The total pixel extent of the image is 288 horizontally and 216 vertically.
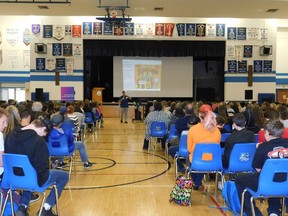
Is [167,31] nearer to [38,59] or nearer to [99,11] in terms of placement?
[99,11]

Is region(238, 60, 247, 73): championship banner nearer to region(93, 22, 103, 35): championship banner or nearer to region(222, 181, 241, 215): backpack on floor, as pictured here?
region(93, 22, 103, 35): championship banner

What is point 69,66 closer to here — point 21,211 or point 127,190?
point 127,190

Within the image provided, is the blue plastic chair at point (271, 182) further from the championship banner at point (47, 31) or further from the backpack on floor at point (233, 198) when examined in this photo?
the championship banner at point (47, 31)

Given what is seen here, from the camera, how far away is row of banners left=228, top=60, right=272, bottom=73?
20.1 m

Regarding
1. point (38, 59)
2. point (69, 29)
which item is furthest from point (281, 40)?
point (38, 59)

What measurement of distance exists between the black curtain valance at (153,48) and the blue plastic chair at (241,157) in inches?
610

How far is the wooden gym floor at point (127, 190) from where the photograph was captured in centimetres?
489

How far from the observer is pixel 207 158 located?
16.6 feet

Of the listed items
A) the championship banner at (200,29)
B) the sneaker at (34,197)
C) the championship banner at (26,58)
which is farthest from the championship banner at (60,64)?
the sneaker at (34,197)

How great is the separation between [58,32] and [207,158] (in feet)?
53.4

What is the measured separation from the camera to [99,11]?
16.5 m

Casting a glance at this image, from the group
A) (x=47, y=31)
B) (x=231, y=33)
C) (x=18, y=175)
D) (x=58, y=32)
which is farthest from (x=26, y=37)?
(x=18, y=175)

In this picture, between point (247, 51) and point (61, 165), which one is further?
point (247, 51)

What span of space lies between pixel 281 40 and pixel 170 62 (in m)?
7.09
